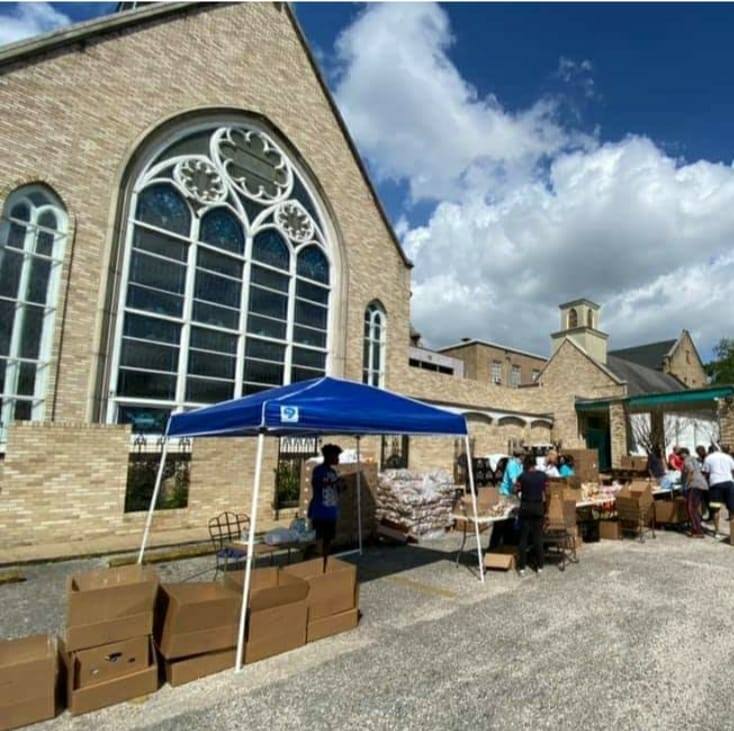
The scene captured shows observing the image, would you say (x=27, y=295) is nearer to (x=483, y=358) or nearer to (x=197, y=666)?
(x=197, y=666)

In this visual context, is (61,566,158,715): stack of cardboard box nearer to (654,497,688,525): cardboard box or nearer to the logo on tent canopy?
the logo on tent canopy

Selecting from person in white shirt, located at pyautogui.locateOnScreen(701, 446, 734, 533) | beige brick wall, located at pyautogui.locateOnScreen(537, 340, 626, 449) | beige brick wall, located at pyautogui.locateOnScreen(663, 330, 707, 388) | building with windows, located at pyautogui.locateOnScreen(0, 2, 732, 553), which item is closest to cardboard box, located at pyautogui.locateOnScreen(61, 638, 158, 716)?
building with windows, located at pyautogui.locateOnScreen(0, 2, 732, 553)

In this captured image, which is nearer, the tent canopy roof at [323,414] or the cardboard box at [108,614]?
the cardboard box at [108,614]

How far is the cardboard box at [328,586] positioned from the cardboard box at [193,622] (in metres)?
0.79

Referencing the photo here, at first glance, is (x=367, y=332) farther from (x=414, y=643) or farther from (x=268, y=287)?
(x=414, y=643)

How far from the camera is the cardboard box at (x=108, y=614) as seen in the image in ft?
11.5

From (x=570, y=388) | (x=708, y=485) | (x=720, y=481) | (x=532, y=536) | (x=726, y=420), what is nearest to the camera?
(x=532, y=536)

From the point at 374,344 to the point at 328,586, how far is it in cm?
1152

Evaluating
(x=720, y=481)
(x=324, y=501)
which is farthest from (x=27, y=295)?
(x=720, y=481)

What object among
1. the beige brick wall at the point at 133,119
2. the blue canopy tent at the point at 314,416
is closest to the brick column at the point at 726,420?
the beige brick wall at the point at 133,119

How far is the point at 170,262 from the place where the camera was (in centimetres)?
1150

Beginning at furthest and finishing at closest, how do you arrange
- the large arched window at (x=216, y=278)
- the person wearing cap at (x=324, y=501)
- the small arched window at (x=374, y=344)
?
the small arched window at (x=374, y=344), the large arched window at (x=216, y=278), the person wearing cap at (x=324, y=501)

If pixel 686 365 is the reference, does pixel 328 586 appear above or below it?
below

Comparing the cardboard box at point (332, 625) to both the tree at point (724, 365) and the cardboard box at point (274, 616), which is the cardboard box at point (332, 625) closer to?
the cardboard box at point (274, 616)
